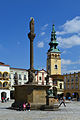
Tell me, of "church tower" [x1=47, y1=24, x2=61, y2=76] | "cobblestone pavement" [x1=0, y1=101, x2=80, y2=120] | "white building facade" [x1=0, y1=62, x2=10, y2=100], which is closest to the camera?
"cobblestone pavement" [x1=0, y1=101, x2=80, y2=120]

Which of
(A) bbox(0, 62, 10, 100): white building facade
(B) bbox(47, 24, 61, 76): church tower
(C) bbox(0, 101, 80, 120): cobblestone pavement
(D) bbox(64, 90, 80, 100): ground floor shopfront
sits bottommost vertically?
(D) bbox(64, 90, 80, 100): ground floor shopfront

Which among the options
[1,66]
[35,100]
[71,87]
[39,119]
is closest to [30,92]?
[35,100]

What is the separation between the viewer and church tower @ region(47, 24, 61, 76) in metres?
102

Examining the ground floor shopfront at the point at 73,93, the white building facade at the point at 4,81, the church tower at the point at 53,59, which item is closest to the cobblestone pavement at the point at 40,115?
the white building facade at the point at 4,81

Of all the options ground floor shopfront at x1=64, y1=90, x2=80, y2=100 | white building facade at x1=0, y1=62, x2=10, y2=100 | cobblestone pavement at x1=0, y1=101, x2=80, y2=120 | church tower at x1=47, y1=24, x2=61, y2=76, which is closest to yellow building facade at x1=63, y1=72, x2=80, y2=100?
ground floor shopfront at x1=64, y1=90, x2=80, y2=100

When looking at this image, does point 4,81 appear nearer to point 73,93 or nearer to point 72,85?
point 73,93

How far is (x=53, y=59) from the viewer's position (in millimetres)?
103375

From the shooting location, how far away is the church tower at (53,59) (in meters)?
102

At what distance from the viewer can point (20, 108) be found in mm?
21172

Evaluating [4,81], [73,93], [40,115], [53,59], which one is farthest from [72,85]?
[40,115]

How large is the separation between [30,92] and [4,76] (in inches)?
1625

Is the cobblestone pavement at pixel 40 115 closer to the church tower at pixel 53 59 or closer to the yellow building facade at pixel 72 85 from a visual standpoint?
the yellow building facade at pixel 72 85

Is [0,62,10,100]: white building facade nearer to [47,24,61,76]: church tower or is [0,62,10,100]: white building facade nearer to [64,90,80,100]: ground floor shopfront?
[64,90,80,100]: ground floor shopfront

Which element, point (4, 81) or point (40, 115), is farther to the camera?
point (4, 81)
